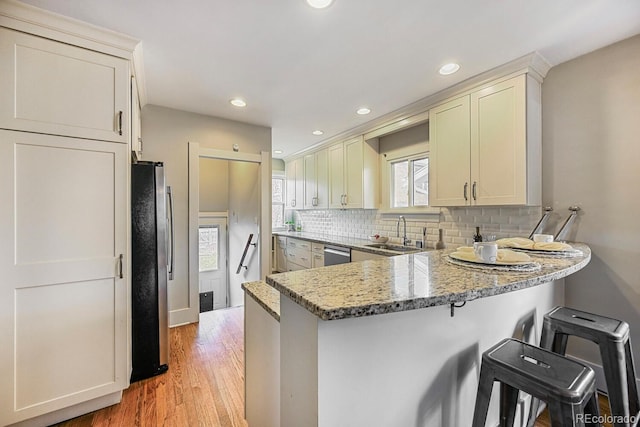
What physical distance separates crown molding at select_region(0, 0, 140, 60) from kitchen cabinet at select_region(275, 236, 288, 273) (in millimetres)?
3746

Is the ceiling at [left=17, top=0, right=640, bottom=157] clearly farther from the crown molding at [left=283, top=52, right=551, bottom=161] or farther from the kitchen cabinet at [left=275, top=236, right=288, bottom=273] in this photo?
the kitchen cabinet at [left=275, top=236, right=288, bottom=273]

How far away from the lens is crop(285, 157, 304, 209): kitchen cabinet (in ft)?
17.4

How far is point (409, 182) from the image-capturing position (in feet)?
11.5

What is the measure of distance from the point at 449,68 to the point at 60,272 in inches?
120

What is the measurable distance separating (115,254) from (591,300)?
11.0 feet

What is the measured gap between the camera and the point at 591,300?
205 centimetres

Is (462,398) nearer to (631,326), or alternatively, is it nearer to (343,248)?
(631,326)

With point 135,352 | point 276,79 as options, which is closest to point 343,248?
point 276,79

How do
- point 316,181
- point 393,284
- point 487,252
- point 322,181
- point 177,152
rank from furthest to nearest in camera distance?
1. point 316,181
2. point 322,181
3. point 177,152
4. point 487,252
5. point 393,284

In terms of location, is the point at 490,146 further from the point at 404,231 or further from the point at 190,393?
the point at 190,393

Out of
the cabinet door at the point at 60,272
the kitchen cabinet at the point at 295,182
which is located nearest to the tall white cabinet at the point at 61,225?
the cabinet door at the point at 60,272

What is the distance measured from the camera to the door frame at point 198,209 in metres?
3.21

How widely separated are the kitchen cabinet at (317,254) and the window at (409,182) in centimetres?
121

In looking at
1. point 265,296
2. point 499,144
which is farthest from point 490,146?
point 265,296
